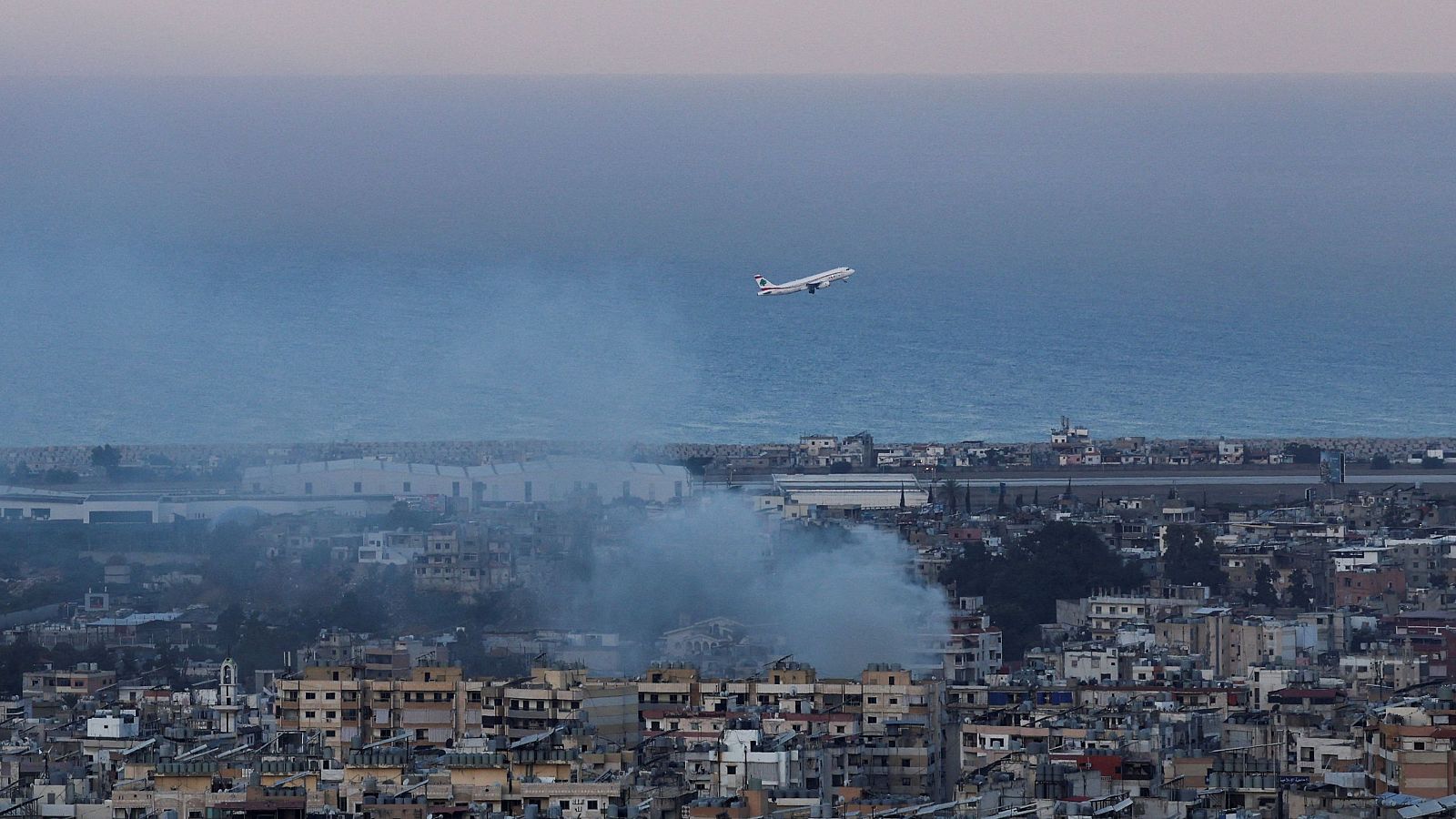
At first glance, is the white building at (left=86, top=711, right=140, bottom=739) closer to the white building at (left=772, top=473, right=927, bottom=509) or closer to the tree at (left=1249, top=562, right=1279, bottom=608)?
the tree at (left=1249, top=562, right=1279, bottom=608)

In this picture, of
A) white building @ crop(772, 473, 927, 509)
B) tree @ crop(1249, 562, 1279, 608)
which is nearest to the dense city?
tree @ crop(1249, 562, 1279, 608)

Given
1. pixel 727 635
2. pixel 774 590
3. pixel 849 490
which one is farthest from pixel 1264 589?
pixel 849 490

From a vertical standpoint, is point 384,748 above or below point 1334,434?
below

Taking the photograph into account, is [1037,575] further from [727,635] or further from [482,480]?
[482,480]

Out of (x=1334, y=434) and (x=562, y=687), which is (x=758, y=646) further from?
(x=1334, y=434)

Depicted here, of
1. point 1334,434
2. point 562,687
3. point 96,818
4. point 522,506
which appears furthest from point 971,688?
point 1334,434

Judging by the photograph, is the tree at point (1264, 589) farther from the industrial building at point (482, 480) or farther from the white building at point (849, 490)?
the industrial building at point (482, 480)

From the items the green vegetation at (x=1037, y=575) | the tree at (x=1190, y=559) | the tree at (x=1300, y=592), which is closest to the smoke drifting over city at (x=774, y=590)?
the green vegetation at (x=1037, y=575)
